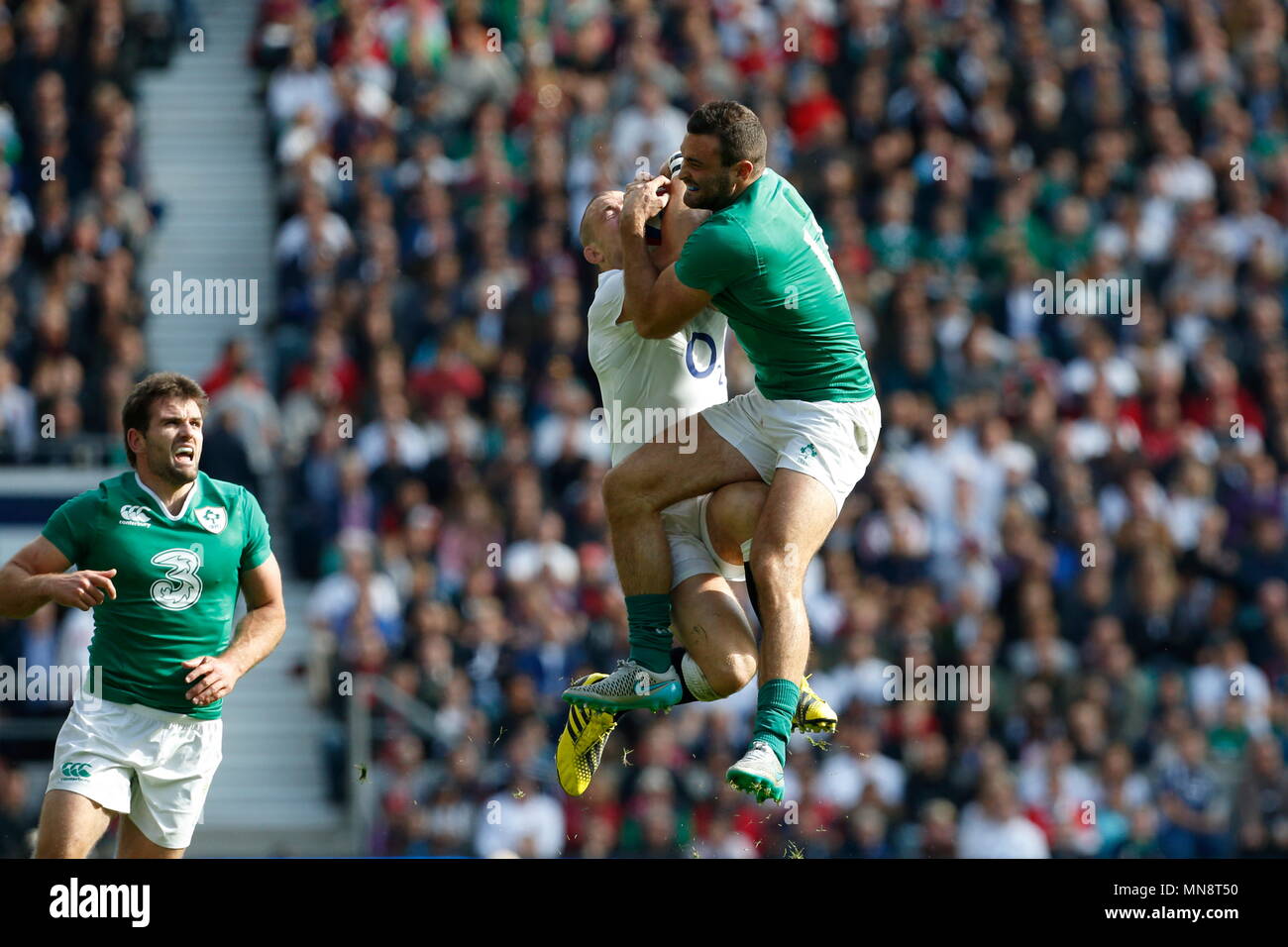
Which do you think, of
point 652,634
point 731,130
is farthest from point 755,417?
point 731,130

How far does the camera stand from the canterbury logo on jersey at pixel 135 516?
26.2 feet

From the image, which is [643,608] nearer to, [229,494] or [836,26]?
[229,494]

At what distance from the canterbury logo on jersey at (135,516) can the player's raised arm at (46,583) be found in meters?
0.22

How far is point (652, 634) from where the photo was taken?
861 centimetres

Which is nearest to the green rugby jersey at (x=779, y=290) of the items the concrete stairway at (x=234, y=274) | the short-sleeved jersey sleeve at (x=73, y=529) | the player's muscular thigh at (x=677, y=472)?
the player's muscular thigh at (x=677, y=472)

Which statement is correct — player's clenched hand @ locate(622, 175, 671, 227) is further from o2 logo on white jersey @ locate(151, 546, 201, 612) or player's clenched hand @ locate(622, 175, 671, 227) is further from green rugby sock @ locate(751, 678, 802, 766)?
o2 logo on white jersey @ locate(151, 546, 201, 612)

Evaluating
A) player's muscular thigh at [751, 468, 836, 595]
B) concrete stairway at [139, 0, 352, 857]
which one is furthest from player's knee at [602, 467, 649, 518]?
concrete stairway at [139, 0, 352, 857]

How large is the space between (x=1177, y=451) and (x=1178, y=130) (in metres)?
3.03

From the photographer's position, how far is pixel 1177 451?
15.2 meters

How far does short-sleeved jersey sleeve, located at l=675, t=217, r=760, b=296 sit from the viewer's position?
8.05m

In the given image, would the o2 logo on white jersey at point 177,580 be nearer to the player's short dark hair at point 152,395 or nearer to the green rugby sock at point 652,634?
the player's short dark hair at point 152,395

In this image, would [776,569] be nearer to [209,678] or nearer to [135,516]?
[209,678]

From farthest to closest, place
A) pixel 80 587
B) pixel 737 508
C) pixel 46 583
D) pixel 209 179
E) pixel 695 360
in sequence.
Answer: pixel 209 179 < pixel 695 360 < pixel 737 508 < pixel 46 583 < pixel 80 587

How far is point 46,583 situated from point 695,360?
2827 millimetres
